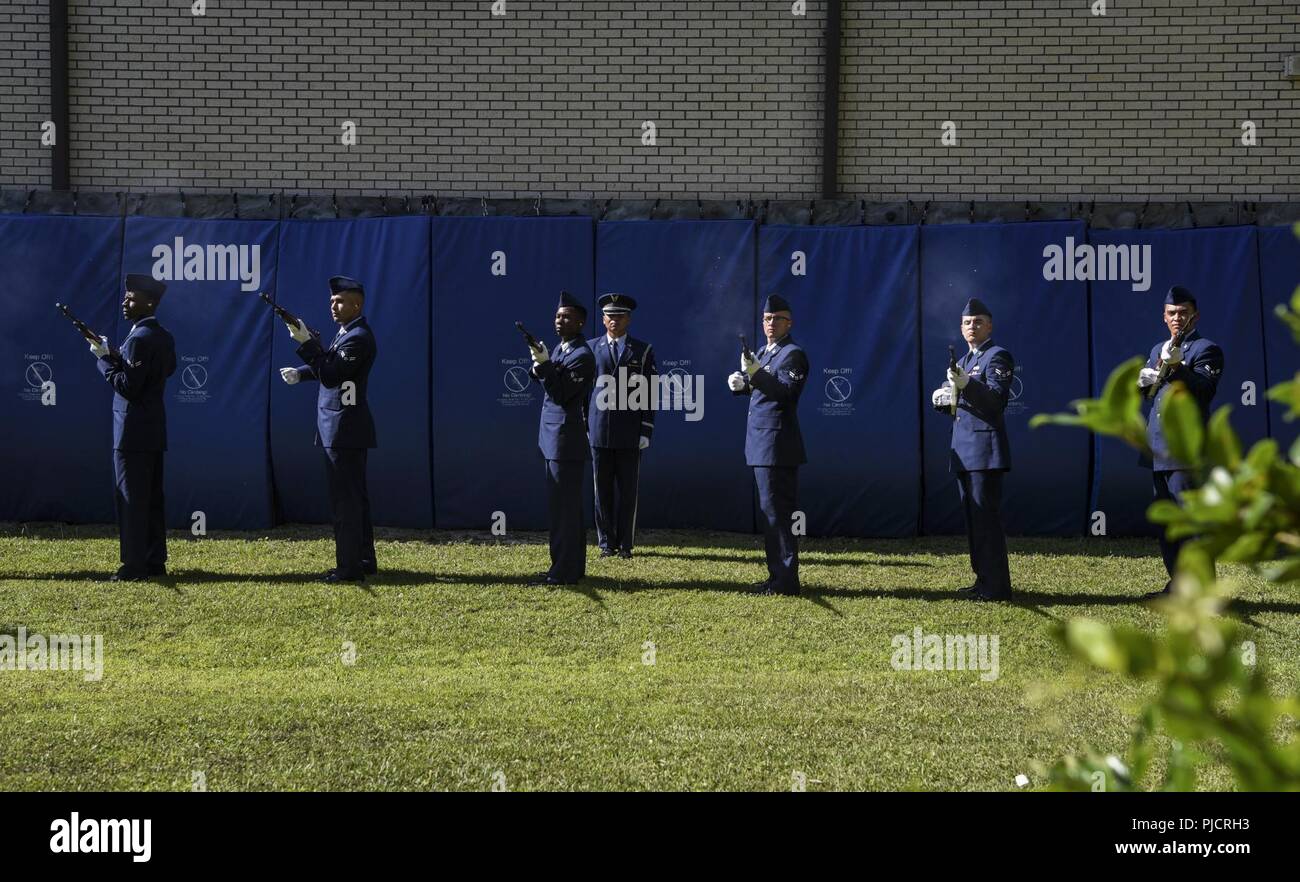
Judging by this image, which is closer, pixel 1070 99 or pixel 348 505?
pixel 348 505

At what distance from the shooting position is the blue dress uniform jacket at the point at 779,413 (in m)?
8.35

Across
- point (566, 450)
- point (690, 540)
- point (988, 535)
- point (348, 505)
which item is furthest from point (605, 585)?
point (988, 535)

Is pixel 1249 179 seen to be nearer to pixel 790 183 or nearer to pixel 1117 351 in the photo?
pixel 1117 351

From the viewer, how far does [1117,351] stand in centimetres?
1070

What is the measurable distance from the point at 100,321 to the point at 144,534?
123 inches

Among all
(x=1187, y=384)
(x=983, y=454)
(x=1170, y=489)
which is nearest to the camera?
(x=1187, y=384)

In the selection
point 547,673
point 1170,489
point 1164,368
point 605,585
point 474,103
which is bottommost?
point 547,673

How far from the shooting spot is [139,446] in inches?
336

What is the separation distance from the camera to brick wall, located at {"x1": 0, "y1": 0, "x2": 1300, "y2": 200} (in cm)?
1149

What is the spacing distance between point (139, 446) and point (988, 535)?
18.2ft

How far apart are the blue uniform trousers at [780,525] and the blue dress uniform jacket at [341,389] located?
8.73 ft

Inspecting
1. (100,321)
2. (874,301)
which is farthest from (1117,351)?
(100,321)

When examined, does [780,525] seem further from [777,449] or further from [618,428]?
[618,428]

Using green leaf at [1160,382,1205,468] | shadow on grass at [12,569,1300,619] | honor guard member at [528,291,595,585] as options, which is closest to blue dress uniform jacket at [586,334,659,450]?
honor guard member at [528,291,595,585]
